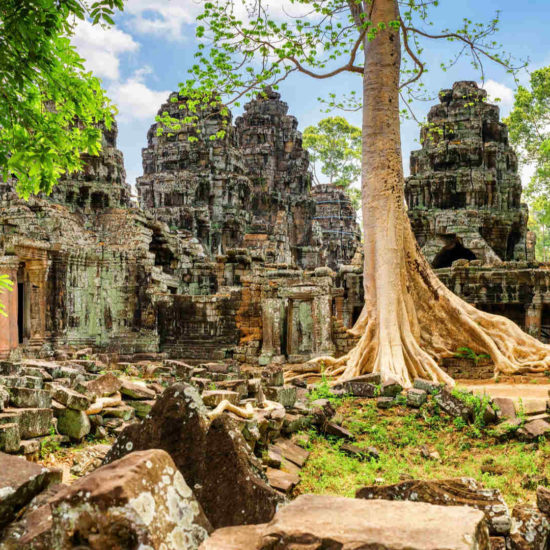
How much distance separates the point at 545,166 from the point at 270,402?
23.5 meters

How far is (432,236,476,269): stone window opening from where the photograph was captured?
854 inches

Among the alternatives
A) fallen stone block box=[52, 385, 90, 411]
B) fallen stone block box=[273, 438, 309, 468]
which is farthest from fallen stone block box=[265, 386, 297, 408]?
fallen stone block box=[52, 385, 90, 411]

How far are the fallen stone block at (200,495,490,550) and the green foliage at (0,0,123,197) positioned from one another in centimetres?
357

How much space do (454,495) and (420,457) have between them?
2.69 meters

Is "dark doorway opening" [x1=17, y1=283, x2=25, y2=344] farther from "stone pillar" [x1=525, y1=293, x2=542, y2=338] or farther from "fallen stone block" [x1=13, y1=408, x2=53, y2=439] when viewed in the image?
"stone pillar" [x1=525, y1=293, x2=542, y2=338]

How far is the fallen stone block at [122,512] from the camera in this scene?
5.15 feet

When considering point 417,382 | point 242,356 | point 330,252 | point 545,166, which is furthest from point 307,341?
point 330,252

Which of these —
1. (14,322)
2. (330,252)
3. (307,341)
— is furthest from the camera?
(330,252)

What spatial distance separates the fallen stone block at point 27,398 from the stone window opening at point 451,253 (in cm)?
1922

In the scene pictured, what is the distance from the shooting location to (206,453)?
2559mm

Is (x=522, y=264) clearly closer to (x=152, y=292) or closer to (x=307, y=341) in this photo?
(x=307, y=341)

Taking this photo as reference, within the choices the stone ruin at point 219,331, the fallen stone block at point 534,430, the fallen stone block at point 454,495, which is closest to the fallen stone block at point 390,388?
the stone ruin at point 219,331

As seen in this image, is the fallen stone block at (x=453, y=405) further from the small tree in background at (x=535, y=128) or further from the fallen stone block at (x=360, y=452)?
the small tree in background at (x=535, y=128)

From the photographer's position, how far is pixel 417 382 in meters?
7.28
